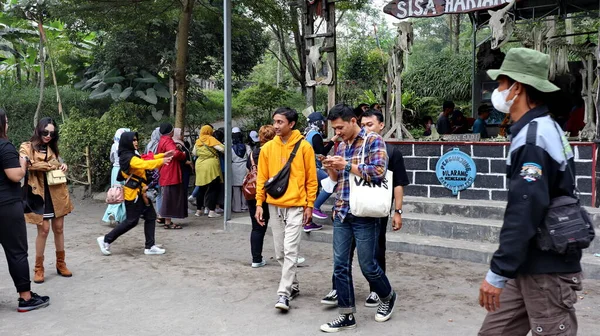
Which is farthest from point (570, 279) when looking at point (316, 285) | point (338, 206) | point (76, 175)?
point (76, 175)

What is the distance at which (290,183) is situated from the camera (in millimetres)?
5359

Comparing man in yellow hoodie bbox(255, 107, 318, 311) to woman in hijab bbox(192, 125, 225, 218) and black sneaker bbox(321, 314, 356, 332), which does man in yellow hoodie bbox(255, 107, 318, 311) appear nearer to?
black sneaker bbox(321, 314, 356, 332)

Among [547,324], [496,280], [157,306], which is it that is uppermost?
[496,280]

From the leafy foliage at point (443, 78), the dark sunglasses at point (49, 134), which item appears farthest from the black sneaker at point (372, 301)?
the leafy foliage at point (443, 78)

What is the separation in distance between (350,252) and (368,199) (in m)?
0.54

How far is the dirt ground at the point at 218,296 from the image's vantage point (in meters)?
4.89

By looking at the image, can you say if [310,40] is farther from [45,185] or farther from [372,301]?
[372,301]

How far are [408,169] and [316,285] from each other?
315 cm

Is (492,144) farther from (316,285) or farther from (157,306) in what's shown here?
(157,306)

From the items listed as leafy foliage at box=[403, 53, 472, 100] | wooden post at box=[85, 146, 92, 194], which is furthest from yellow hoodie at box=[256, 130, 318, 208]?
leafy foliage at box=[403, 53, 472, 100]

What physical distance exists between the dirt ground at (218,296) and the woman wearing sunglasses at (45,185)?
0.41 m

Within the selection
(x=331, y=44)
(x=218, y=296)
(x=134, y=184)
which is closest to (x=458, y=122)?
(x=331, y=44)

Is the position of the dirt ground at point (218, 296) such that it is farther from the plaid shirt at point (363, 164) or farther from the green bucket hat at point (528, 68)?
the green bucket hat at point (528, 68)

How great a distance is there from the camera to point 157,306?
546 cm
